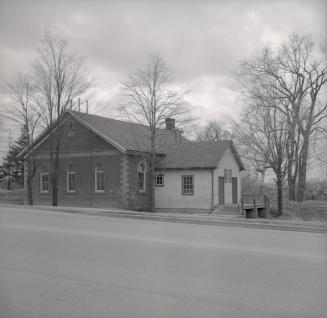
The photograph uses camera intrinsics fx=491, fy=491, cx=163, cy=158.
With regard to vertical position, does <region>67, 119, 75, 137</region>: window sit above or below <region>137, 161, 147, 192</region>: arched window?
above

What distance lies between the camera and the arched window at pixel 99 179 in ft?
106

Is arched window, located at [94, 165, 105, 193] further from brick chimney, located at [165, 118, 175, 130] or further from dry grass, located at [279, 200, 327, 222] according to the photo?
dry grass, located at [279, 200, 327, 222]

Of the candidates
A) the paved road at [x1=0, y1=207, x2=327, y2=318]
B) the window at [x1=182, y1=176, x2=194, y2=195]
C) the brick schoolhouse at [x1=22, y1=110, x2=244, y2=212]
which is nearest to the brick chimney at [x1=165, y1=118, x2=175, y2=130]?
the brick schoolhouse at [x1=22, y1=110, x2=244, y2=212]

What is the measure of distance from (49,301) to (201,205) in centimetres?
2522

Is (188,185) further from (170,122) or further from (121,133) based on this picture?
(170,122)

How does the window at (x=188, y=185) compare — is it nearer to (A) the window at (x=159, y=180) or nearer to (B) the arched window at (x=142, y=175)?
(A) the window at (x=159, y=180)

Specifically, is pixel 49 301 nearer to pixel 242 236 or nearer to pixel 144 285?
pixel 144 285

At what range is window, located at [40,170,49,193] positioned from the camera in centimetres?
3469

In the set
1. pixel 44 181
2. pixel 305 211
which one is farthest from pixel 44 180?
pixel 305 211

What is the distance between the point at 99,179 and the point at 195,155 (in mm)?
6697

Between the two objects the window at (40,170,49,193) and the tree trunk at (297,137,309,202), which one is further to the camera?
the window at (40,170,49,193)

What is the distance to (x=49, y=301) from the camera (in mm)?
6781

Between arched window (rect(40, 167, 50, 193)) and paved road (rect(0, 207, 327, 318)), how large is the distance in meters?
22.5

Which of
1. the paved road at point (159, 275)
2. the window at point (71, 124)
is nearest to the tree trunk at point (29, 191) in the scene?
the window at point (71, 124)
